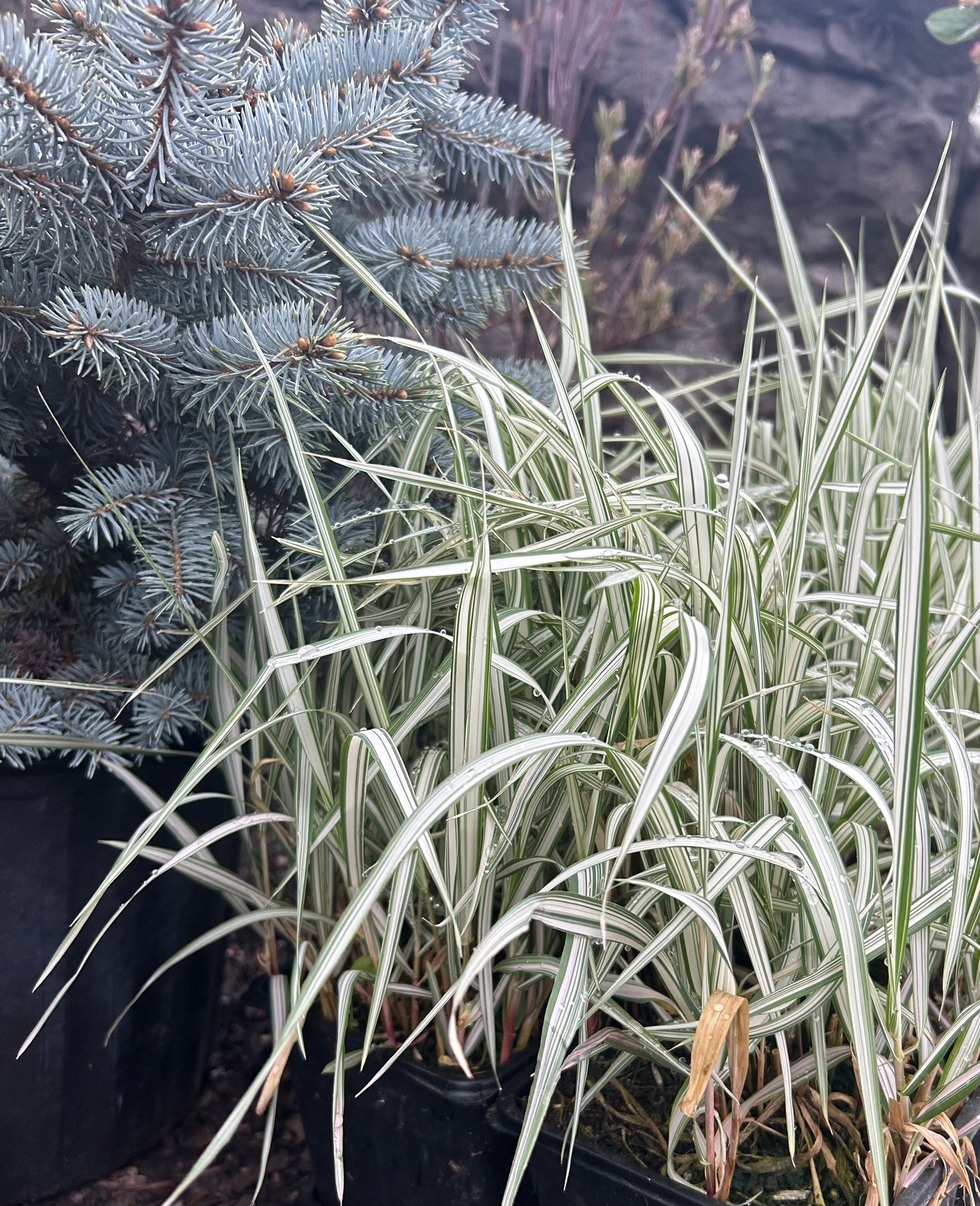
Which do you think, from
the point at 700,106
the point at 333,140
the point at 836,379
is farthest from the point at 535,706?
the point at 700,106

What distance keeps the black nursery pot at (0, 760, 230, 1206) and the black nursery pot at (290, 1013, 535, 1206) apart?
20 centimetres

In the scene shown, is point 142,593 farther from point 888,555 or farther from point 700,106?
point 700,106

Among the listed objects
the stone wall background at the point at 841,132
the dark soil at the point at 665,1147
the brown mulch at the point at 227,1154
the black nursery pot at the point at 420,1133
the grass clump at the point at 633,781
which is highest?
the stone wall background at the point at 841,132

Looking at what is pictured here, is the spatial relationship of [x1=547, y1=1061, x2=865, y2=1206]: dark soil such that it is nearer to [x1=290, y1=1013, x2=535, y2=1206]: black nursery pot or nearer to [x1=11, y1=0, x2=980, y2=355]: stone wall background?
[x1=290, y1=1013, x2=535, y2=1206]: black nursery pot

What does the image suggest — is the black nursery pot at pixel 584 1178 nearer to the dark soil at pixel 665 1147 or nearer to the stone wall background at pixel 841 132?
the dark soil at pixel 665 1147

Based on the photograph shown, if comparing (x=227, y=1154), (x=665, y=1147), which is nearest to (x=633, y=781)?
(x=665, y=1147)

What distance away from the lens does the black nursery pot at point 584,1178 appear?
608mm

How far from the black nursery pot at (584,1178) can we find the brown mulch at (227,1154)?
12.8 inches

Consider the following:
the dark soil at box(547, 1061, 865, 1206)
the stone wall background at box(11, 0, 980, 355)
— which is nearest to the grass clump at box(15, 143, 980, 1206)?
the dark soil at box(547, 1061, 865, 1206)

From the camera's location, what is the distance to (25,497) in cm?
83

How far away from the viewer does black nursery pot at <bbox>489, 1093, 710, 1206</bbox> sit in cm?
61

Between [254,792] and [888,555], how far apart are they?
0.59 meters

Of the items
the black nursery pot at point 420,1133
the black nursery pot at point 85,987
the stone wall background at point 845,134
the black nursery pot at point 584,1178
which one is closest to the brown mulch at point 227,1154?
the black nursery pot at point 85,987

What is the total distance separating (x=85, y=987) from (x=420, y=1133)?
333 mm
